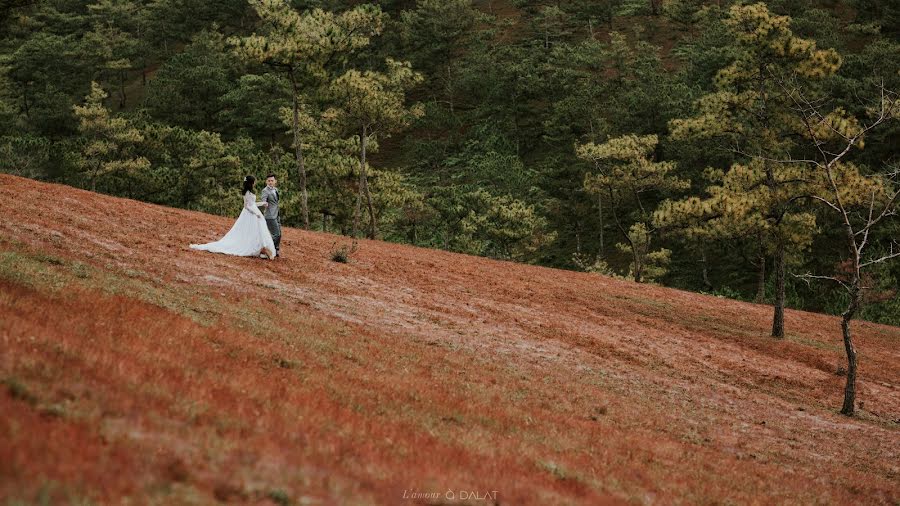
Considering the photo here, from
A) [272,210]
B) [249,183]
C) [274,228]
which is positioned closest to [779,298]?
[274,228]

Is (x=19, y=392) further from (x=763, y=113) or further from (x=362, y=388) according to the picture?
(x=763, y=113)

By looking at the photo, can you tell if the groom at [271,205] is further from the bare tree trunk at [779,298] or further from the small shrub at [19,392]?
the bare tree trunk at [779,298]

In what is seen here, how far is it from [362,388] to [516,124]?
284ft

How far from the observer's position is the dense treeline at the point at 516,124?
97.8ft

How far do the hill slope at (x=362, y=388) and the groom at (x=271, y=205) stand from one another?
1123mm

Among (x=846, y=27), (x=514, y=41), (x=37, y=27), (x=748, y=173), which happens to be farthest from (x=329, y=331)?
(x=37, y=27)

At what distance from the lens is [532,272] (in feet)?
137

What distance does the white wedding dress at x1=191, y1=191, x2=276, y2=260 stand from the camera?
23.8m

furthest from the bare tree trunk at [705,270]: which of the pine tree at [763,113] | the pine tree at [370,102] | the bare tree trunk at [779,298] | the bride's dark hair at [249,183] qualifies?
the bride's dark hair at [249,183]

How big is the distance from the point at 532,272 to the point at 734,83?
16.1m

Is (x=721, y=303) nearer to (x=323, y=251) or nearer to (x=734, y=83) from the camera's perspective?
(x=734, y=83)

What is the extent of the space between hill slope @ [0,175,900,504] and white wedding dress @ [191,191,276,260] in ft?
2.54

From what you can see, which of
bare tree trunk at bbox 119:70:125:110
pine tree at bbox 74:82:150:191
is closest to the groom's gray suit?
pine tree at bbox 74:82:150:191

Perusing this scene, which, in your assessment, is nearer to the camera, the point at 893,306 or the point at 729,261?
the point at 893,306
